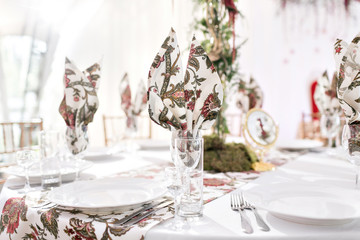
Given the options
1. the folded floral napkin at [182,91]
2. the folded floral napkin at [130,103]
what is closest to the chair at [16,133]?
the folded floral napkin at [130,103]

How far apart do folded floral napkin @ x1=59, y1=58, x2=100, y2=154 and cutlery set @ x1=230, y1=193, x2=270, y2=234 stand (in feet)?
2.00

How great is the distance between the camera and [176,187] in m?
0.71

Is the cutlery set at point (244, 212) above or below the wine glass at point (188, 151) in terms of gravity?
below

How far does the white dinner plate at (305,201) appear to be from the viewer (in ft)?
2.25

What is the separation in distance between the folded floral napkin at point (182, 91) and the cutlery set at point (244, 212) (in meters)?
0.20

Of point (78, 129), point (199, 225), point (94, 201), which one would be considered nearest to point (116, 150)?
point (78, 129)

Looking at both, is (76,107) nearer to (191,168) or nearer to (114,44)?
(191,168)

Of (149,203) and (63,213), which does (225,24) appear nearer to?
(149,203)

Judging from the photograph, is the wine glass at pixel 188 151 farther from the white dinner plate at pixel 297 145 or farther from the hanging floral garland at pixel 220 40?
the white dinner plate at pixel 297 145

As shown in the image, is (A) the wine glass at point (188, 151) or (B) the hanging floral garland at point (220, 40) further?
(B) the hanging floral garland at point (220, 40)

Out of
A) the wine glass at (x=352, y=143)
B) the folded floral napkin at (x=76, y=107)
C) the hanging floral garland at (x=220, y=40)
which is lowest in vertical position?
the wine glass at (x=352, y=143)

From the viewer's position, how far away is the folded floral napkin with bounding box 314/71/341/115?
162cm

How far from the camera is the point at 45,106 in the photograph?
14.1 ft

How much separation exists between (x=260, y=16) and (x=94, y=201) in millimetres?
4619
